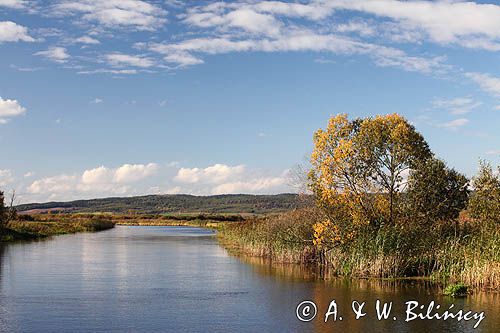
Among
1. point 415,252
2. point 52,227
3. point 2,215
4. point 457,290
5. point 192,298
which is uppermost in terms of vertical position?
point 2,215

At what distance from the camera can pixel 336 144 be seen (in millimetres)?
33312

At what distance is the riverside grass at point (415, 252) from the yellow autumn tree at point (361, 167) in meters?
1.71

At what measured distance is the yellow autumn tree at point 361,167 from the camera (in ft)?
106

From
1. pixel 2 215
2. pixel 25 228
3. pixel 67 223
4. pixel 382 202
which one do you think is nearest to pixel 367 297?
pixel 382 202

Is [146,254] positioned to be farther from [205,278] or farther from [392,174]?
[392,174]

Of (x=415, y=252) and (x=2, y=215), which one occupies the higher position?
(x=2, y=215)

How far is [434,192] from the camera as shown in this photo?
32750 millimetres

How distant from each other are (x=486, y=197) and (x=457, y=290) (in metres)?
5.65

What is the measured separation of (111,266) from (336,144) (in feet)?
51.0

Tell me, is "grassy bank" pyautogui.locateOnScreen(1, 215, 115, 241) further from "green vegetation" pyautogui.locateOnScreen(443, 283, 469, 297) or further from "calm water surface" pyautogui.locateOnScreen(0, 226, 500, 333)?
"green vegetation" pyautogui.locateOnScreen(443, 283, 469, 297)

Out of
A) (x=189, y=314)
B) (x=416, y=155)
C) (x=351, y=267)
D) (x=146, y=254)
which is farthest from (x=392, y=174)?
(x=146, y=254)

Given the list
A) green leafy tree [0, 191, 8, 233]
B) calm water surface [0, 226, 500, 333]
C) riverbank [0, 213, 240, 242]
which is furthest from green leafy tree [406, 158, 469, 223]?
riverbank [0, 213, 240, 242]

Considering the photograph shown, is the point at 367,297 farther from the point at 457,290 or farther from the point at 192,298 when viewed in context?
the point at 192,298

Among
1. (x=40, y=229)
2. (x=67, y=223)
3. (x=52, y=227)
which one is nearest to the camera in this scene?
(x=40, y=229)
